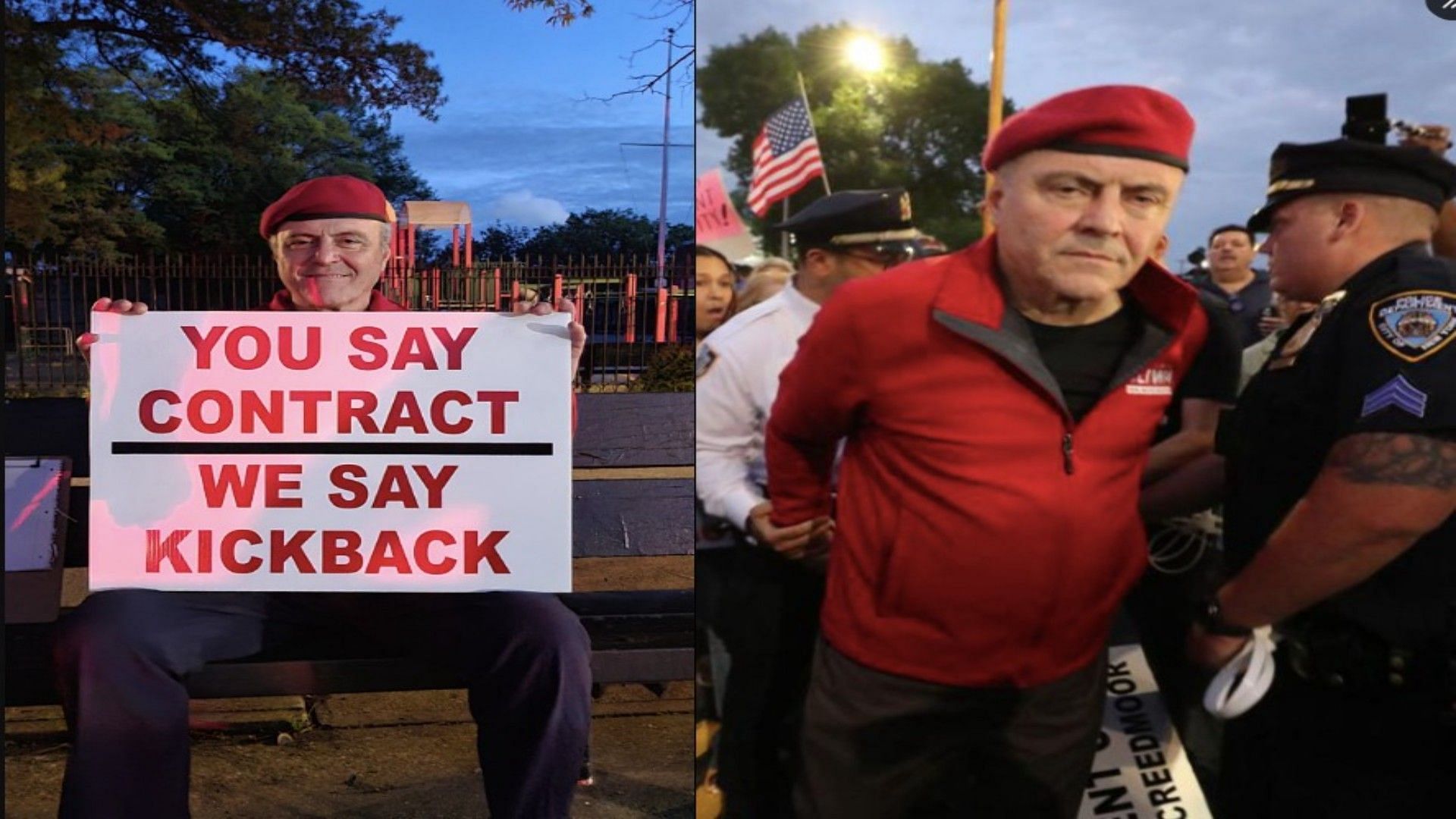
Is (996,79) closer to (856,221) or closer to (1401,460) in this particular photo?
(856,221)

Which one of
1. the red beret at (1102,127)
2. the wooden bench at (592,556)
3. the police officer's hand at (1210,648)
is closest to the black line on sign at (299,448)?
the wooden bench at (592,556)

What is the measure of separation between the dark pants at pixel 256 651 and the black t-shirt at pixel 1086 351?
4.11 feet

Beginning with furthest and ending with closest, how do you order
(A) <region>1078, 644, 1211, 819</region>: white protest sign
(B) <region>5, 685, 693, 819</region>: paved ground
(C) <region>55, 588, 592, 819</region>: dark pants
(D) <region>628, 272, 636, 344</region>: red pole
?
(B) <region>5, 685, 693, 819</region>: paved ground, (D) <region>628, 272, 636, 344</region>: red pole, (C) <region>55, 588, 592, 819</region>: dark pants, (A) <region>1078, 644, 1211, 819</region>: white protest sign

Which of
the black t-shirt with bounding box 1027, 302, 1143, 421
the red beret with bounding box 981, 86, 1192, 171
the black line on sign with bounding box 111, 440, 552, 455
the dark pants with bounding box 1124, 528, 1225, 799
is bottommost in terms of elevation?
the dark pants with bounding box 1124, 528, 1225, 799

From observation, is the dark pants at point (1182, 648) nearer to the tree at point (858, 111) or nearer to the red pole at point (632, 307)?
the tree at point (858, 111)

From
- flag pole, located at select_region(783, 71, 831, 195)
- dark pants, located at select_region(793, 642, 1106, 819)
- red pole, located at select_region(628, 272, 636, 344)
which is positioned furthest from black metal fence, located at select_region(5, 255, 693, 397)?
dark pants, located at select_region(793, 642, 1106, 819)

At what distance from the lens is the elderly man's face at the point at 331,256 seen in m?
2.52

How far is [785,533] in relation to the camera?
1864 millimetres

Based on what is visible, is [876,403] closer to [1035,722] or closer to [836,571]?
[836,571]

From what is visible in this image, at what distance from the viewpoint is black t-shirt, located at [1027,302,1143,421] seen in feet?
5.74

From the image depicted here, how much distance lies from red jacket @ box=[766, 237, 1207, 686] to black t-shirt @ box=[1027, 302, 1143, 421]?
0.02m

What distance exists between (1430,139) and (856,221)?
86cm

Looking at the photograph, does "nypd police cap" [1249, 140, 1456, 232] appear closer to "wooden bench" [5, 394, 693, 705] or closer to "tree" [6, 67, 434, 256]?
"wooden bench" [5, 394, 693, 705]

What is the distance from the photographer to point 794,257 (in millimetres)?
1812
